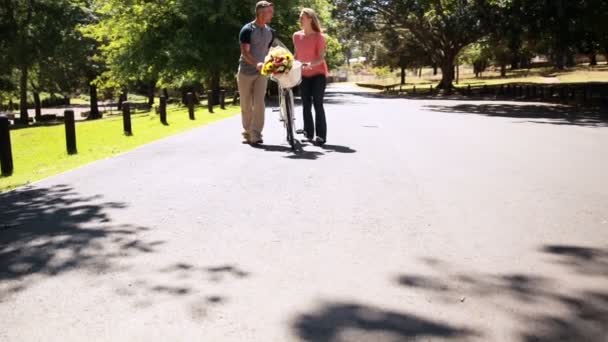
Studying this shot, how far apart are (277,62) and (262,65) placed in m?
0.28

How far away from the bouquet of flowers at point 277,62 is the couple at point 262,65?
0.16m

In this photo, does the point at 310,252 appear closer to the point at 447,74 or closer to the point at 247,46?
the point at 247,46

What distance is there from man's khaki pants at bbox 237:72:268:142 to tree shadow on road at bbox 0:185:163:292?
423 centimetres

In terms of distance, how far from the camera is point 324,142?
9.76 metres

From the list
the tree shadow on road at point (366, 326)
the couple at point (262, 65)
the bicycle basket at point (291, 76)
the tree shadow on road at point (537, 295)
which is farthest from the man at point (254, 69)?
the tree shadow on road at point (366, 326)

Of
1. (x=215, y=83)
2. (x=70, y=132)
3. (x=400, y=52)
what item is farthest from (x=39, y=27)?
(x=400, y=52)

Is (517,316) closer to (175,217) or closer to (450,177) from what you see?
(175,217)

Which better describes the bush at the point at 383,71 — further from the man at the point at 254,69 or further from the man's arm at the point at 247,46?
the man's arm at the point at 247,46

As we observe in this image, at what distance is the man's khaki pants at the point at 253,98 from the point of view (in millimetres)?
9789

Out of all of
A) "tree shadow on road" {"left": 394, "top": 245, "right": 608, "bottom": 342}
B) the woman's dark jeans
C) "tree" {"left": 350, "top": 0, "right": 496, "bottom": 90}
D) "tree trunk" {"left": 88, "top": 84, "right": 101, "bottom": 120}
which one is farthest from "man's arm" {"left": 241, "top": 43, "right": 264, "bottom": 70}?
"tree trunk" {"left": 88, "top": 84, "right": 101, "bottom": 120}

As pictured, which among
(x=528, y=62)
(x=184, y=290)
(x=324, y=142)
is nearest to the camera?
(x=184, y=290)

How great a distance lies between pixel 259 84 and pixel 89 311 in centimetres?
713

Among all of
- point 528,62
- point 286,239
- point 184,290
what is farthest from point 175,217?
point 528,62

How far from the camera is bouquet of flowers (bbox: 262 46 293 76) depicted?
8.97 metres
